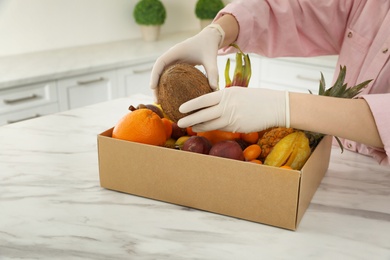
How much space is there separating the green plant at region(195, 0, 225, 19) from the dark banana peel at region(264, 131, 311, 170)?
8.72 ft

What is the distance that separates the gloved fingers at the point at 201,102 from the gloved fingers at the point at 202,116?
1cm

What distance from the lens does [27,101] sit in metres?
2.40

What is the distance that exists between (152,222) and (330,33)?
37.0 inches

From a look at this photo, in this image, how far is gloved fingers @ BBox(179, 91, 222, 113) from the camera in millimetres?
960

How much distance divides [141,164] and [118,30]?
8.28ft

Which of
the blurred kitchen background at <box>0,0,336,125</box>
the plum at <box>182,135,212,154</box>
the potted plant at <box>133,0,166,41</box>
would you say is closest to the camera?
the plum at <box>182,135,212,154</box>

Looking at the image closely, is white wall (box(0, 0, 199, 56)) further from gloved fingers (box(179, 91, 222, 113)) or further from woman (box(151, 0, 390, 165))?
gloved fingers (box(179, 91, 222, 113))

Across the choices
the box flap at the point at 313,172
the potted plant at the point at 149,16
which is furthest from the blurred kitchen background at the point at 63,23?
the box flap at the point at 313,172

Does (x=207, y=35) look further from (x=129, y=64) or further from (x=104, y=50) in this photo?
(x=104, y=50)

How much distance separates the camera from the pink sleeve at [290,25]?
1413 millimetres

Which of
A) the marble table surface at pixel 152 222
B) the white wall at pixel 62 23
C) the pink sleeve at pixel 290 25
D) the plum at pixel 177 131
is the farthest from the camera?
the white wall at pixel 62 23

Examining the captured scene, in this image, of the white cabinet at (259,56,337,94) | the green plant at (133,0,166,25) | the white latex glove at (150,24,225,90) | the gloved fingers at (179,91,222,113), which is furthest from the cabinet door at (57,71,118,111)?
the gloved fingers at (179,91,222,113)

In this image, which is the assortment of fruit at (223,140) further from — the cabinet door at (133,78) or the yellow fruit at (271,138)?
the cabinet door at (133,78)

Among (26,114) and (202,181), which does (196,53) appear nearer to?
(202,181)
